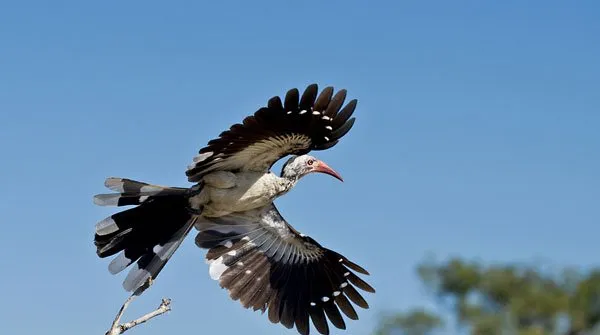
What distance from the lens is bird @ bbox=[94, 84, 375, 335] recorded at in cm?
708

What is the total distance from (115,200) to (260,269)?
5.56ft

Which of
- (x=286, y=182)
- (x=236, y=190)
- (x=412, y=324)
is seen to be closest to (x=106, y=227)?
A: (x=236, y=190)

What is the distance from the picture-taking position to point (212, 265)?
8.48 meters

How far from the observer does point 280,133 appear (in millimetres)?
7156

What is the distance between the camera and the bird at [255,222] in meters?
7.08

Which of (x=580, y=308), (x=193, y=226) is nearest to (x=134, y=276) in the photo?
(x=193, y=226)

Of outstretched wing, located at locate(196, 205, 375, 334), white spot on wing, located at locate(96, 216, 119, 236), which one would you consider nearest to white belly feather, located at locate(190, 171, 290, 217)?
outstretched wing, located at locate(196, 205, 375, 334)

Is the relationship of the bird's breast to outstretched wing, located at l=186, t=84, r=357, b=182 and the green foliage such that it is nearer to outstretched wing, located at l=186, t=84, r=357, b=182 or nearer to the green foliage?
outstretched wing, located at l=186, t=84, r=357, b=182

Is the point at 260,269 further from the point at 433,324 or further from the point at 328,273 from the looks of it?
the point at 433,324

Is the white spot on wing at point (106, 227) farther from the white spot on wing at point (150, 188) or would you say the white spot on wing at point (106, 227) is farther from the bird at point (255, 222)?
the white spot on wing at point (150, 188)

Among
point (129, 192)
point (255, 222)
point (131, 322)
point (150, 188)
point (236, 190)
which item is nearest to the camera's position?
point (131, 322)

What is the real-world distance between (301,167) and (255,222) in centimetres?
90

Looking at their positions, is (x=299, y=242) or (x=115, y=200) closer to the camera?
(x=115, y=200)

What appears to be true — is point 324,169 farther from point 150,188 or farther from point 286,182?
point 150,188
